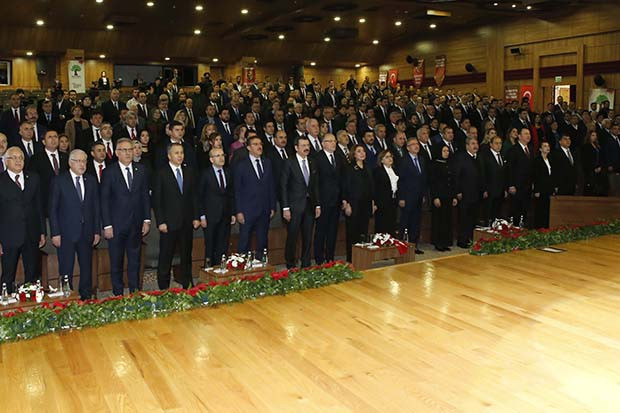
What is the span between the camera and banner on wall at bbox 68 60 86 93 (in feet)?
61.0

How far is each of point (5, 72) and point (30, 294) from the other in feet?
59.1

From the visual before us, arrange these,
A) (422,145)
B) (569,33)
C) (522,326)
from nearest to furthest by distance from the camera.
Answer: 1. (522,326)
2. (422,145)
3. (569,33)

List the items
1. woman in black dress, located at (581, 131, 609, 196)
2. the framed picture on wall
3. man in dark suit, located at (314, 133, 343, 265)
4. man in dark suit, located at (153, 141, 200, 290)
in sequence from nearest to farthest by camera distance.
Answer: man in dark suit, located at (153, 141, 200, 290), man in dark suit, located at (314, 133, 343, 265), woman in black dress, located at (581, 131, 609, 196), the framed picture on wall

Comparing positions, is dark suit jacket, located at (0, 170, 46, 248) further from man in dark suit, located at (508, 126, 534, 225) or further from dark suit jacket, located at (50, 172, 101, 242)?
man in dark suit, located at (508, 126, 534, 225)

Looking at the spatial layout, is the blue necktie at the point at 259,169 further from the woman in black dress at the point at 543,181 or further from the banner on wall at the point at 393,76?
the banner on wall at the point at 393,76

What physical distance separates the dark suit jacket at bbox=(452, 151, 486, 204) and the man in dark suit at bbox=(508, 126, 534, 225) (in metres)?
0.67

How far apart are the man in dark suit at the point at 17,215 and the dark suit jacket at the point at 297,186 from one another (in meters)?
2.23

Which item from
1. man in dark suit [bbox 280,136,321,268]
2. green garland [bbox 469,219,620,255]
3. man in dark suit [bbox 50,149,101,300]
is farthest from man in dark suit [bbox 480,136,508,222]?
man in dark suit [bbox 50,149,101,300]

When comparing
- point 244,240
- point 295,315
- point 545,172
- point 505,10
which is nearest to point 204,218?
point 244,240

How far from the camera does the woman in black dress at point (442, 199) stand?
7.77m

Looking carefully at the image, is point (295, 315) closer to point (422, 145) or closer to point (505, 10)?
point (422, 145)

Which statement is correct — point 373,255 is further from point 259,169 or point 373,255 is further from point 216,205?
point 216,205

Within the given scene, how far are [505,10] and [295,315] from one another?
15429 millimetres

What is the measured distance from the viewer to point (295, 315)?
4207 mm
